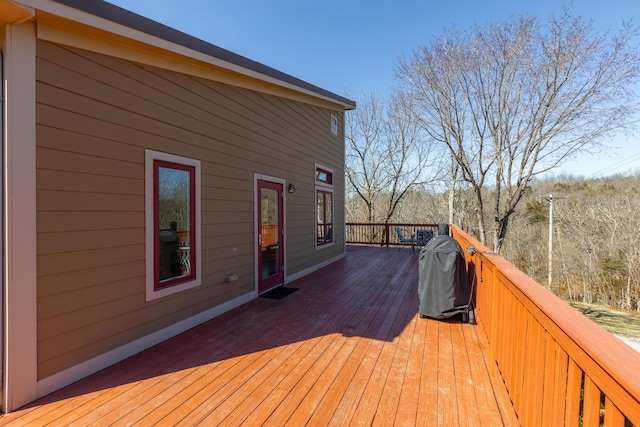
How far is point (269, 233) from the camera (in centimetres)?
503

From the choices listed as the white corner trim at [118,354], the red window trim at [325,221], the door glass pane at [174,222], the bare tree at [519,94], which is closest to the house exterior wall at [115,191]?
the white corner trim at [118,354]

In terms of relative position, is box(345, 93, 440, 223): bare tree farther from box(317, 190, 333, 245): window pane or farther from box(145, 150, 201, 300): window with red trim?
box(145, 150, 201, 300): window with red trim

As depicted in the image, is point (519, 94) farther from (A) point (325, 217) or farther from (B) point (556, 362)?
Answer: (B) point (556, 362)

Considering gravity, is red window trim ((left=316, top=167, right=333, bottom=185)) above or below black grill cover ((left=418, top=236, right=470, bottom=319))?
above

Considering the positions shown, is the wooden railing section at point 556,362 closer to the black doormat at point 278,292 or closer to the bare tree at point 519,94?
the black doormat at point 278,292

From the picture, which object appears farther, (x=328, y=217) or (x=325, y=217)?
(x=328, y=217)

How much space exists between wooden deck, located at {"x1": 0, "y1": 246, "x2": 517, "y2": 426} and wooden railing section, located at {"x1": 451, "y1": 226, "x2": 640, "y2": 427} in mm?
387

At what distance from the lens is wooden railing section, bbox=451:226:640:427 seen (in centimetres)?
82

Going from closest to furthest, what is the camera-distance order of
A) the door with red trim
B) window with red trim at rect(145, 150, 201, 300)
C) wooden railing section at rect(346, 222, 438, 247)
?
window with red trim at rect(145, 150, 201, 300), the door with red trim, wooden railing section at rect(346, 222, 438, 247)

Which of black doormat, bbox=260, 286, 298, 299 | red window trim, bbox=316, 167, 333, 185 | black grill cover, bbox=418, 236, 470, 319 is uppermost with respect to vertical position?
red window trim, bbox=316, 167, 333, 185

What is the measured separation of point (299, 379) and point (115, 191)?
2.27 metres

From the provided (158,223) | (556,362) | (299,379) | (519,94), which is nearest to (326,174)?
(158,223)

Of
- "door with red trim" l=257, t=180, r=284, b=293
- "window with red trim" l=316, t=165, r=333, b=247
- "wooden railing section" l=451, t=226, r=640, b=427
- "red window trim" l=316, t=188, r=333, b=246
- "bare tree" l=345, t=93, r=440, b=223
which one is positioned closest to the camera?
"wooden railing section" l=451, t=226, r=640, b=427

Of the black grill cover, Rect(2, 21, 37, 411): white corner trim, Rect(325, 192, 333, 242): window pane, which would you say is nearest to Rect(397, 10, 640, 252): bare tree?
Rect(325, 192, 333, 242): window pane
